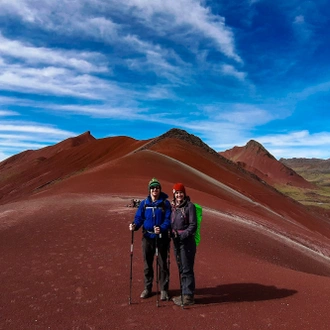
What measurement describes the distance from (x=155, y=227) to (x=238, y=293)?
7.04ft

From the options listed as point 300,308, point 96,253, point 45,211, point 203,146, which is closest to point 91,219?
point 45,211

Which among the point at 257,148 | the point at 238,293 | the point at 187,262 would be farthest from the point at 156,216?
the point at 257,148

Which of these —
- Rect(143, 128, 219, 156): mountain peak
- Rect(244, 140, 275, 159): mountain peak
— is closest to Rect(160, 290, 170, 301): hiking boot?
Rect(143, 128, 219, 156): mountain peak

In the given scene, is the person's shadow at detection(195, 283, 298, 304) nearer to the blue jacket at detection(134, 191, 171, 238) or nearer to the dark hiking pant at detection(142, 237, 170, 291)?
the dark hiking pant at detection(142, 237, 170, 291)

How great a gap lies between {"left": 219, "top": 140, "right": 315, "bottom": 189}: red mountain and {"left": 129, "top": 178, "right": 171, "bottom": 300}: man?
4089 inches

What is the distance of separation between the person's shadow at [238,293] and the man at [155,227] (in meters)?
0.77

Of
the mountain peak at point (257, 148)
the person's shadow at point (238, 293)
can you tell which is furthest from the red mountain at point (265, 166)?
the person's shadow at point (238, 293)

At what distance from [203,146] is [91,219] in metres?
41.4

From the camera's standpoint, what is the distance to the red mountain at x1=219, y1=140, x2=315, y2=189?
361 ft

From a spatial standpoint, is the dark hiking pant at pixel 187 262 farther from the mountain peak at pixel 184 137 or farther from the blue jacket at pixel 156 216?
the mountain peak at pixel 184 137

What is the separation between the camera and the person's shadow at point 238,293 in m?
5.73

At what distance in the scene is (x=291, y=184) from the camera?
358 ft

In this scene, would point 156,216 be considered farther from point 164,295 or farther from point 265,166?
point 265,166

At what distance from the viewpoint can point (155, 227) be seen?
5328 mm
